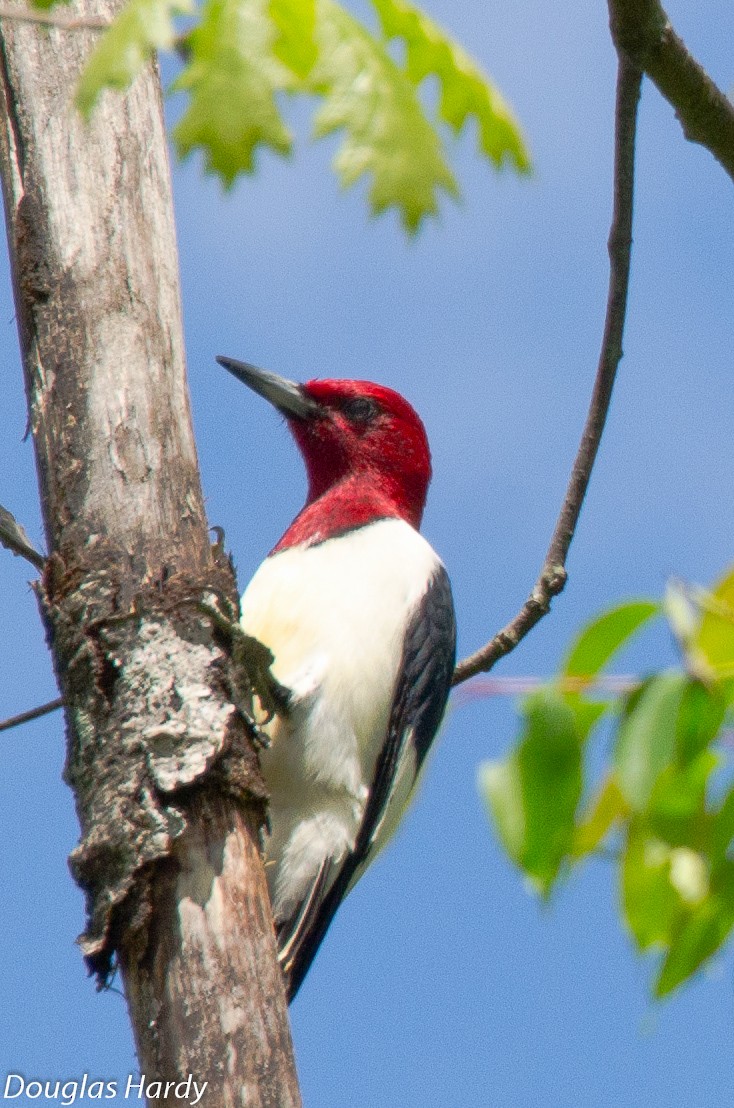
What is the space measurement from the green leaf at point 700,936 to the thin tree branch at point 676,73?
4.25ft

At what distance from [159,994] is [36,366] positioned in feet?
4.71

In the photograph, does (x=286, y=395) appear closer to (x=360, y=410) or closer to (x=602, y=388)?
(x=360, y=410)

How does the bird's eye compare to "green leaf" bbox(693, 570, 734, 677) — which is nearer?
"green leaf" bbox(693, 570, 734, 677)

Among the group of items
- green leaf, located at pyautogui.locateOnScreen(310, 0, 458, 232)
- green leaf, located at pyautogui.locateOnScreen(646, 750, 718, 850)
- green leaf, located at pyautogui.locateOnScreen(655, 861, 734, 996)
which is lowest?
green leaf, located at pyautogui.locateOnScreen(655, 861, 734, 996)

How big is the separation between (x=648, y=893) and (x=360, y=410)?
141 inches

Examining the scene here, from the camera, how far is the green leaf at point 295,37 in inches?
66.4

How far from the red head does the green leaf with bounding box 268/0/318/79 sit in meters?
3.35

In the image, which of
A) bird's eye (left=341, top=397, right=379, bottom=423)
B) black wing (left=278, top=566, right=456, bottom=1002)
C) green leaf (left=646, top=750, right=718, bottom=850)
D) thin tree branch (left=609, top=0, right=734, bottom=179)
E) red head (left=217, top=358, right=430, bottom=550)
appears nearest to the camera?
green leaf (left=646, top=750, right=718, bottom=850)

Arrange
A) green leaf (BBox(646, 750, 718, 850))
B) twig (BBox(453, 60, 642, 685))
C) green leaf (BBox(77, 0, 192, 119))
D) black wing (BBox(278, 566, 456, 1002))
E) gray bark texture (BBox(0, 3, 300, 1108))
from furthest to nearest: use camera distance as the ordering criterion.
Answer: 1. black wing (BBox(278, 566, 456, 1002))
2. twig (BBox(453, 60, 642, 685))
3. gray bark texture (BBox(0, 3, 300, 1108))
4. green leaf (BBox(646, 750, 718, 850))
5. green leaf (BBox(77, 0, 192, 119))

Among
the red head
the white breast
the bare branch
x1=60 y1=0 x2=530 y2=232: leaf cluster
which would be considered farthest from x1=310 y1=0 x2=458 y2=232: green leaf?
the red head

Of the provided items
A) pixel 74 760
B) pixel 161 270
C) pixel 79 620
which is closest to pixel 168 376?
pixel 161 270

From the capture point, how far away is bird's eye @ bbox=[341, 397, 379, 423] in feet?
17.9

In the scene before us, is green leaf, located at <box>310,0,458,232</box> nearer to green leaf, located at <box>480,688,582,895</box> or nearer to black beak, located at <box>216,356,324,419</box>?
green leaf, located at <box>480,688,582,895</box>

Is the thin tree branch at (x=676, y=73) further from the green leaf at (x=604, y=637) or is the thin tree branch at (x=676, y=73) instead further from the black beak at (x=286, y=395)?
the black beak at (x=286, y=395)
